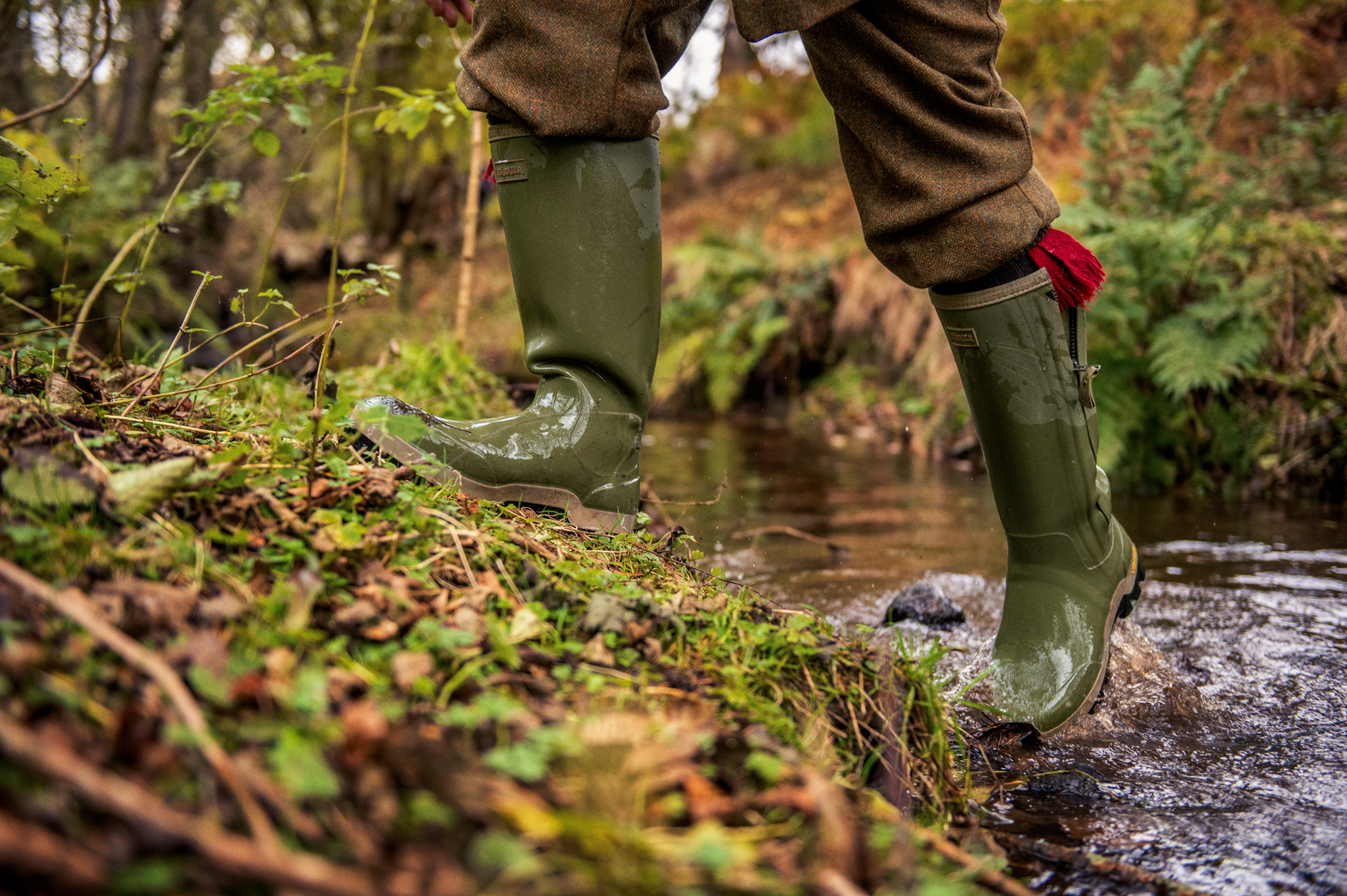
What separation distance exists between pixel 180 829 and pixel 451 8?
2015 millimetres

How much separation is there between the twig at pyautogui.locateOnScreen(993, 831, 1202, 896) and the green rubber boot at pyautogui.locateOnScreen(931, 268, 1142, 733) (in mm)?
540

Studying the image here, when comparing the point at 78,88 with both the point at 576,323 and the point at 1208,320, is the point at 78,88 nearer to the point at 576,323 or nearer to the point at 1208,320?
the point at 576,323

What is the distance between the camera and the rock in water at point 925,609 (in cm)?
204

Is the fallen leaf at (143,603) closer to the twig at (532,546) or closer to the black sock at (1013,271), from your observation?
the twig at (532,546)

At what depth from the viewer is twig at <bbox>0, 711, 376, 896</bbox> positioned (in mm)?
532

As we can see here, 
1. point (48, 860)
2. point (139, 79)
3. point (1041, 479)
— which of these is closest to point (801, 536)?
point (1041, 479)

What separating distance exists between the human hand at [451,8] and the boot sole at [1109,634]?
1.96 meters

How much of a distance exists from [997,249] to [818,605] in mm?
984

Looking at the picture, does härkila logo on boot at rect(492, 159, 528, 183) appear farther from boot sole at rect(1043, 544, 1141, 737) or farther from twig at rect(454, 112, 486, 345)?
twig at rect(454, 112, 486, 345)

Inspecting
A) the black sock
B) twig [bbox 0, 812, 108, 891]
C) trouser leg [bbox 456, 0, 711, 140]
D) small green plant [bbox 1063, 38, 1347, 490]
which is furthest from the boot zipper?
small green plant [bbox 1063, 38, 1347, 490]

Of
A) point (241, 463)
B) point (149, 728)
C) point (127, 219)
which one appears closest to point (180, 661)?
point (149, 728)

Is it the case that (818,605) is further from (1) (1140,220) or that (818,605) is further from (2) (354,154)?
(2) (354,154)

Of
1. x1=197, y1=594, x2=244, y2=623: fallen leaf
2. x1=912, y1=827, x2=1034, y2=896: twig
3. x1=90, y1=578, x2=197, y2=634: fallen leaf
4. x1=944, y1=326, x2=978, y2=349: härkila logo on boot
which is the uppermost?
x1=944, y1=326, x2=978, y2=349: härkila logo on boot

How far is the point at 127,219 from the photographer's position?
253 inches
